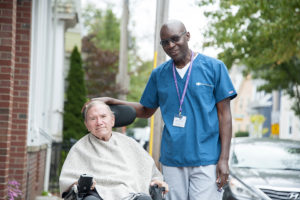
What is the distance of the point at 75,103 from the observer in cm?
1269

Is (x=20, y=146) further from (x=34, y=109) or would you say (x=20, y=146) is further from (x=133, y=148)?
(x=133, y=148)

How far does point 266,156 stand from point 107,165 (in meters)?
4.41

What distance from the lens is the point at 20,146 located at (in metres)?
5.96

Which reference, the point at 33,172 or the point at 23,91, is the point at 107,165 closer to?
the point at 23,91

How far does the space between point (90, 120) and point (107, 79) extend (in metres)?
A: 20.7

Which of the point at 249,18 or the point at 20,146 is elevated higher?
the point at 249,18

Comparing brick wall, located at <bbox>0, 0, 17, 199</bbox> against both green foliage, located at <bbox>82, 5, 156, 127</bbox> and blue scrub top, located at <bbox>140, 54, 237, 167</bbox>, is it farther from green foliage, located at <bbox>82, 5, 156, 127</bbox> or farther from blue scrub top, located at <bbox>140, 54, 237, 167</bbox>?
green foliage, located at <bbox>82, 5, 156, 127</bbox>

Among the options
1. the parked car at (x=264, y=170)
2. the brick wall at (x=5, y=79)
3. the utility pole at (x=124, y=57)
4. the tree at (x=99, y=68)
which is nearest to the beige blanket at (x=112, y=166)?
the brick wall at (x=5, y=79)

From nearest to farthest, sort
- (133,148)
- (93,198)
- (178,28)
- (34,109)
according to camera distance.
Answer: (93,198) → (178,28) → (133,148) → (34,109)

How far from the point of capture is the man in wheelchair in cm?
332

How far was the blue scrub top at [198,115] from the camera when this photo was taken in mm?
3455

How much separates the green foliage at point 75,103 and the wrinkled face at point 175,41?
355 inches

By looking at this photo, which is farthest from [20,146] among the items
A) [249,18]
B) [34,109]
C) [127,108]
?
[249,18]

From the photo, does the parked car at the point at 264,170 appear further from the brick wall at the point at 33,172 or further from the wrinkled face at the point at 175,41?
the wrinkled face at the point at 175,41
